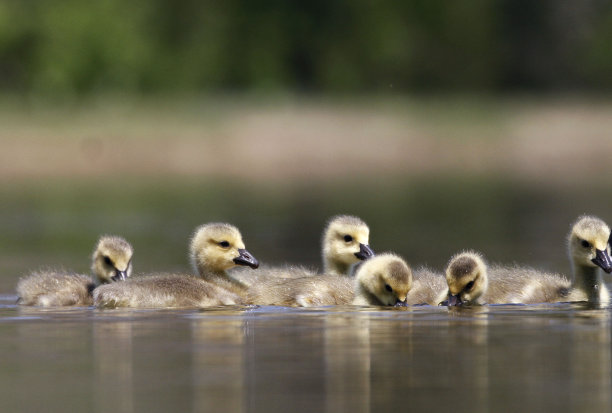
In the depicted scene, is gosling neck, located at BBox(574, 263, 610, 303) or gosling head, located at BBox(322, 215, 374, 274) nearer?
gosling neck, located at BBox(574, 263, 610, 303)

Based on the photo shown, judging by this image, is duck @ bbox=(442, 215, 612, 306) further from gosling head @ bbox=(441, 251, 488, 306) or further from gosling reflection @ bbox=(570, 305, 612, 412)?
gosling reflection @ bbox=(570, 305, 612, 412)

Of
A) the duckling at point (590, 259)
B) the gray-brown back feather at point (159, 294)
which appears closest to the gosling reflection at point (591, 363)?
the duckling at point (590, 259)

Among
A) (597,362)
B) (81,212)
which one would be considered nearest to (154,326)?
(597,362)

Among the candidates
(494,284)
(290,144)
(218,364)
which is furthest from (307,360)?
(290,144)

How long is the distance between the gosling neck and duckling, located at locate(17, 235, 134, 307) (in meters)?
3.40

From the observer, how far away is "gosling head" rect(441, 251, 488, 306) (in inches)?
432

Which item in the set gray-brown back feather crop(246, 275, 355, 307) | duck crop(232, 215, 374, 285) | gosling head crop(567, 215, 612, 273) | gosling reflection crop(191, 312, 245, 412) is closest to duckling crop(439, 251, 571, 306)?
gosling head crop(567, 215, 612, 273)

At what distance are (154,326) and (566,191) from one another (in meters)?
17.2

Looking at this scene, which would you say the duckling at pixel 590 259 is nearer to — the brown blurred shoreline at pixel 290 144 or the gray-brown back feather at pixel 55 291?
the gray-brown back feather at pixel 55 291

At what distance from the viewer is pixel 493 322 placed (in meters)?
10.2

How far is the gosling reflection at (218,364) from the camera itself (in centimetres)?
761

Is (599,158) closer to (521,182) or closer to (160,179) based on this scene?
(521,182)

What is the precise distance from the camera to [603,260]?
11461 millimetres

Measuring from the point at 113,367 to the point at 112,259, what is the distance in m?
3.33
